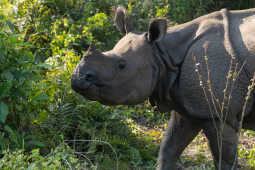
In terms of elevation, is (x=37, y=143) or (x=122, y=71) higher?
(x=122, y=71)

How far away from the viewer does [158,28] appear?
4.11m

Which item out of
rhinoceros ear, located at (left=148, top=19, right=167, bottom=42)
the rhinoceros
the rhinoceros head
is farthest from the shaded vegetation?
rhinoceros ear, located at (left=148, top=19, right=167, bottom=42)

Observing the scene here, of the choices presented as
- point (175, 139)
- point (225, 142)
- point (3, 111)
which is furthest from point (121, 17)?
point (225, 142)

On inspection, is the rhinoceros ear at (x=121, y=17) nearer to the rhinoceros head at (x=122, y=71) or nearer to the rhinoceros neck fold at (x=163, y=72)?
the rhinoceros head at (x=122, y=71)

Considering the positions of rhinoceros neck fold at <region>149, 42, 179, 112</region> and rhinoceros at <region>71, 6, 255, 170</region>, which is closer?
rhinoceros at <region>71, 6, 255, 170</region>

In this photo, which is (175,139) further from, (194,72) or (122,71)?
(122,71)

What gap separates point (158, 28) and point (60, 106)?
209 cm

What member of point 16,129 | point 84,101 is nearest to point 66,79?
point 84,101

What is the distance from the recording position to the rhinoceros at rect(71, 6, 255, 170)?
393cm

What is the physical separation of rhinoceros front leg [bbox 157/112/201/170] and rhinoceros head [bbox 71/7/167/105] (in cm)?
70

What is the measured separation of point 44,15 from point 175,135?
4.37 meters

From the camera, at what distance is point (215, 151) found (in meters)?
4.23

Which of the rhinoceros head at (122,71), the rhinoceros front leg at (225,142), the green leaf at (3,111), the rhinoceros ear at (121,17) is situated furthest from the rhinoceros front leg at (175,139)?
the green leaf at (3,111)

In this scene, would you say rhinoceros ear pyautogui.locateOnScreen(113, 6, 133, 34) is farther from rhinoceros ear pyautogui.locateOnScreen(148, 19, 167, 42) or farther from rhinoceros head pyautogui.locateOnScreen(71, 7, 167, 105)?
rhinoceros ear pyautogui.locateOnScreen(148, 19, 167, 42)
